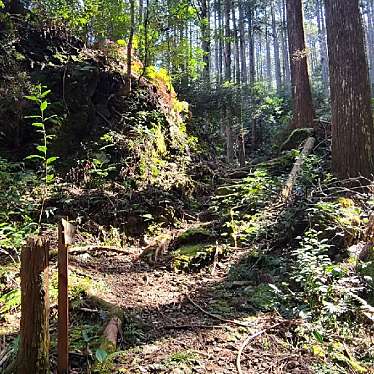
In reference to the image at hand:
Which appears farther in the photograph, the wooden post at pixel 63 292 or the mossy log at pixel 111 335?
the mossy log at pixel 111 335

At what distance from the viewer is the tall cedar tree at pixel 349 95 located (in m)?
6.64

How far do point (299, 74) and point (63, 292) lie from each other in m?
10.4

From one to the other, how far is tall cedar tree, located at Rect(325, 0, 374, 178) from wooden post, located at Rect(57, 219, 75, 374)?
17.6ft

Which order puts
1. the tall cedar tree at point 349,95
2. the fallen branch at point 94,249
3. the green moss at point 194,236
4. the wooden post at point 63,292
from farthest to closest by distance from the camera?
the tall cedar tree at point 349,95 < the green moss at point 194,236 < the fallen branch at point 94,249 < the wooden post at point 63,292

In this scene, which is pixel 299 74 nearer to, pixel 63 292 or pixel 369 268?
pixel 369 268

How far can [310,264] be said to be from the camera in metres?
4.27

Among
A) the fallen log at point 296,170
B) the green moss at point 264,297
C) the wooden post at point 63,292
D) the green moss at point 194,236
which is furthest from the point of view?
the fallen log at point 296,170

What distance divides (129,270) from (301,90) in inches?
316

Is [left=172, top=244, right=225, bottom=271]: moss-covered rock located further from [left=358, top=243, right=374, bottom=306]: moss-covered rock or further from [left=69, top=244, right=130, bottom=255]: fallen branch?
[left=358, top=243, right=374, bottom=306]: moss-covered rock

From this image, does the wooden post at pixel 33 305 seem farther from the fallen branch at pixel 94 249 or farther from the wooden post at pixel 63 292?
the fallen branch at pixel 94 249

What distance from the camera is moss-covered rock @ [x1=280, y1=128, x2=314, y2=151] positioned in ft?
33.5

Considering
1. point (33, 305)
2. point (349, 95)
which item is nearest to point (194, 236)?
point (349, 95)

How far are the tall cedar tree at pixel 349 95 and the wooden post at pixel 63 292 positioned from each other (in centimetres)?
535

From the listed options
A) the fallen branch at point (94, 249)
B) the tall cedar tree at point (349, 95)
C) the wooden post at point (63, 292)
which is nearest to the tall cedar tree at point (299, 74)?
the tall cedar tree at point (349, 95)
